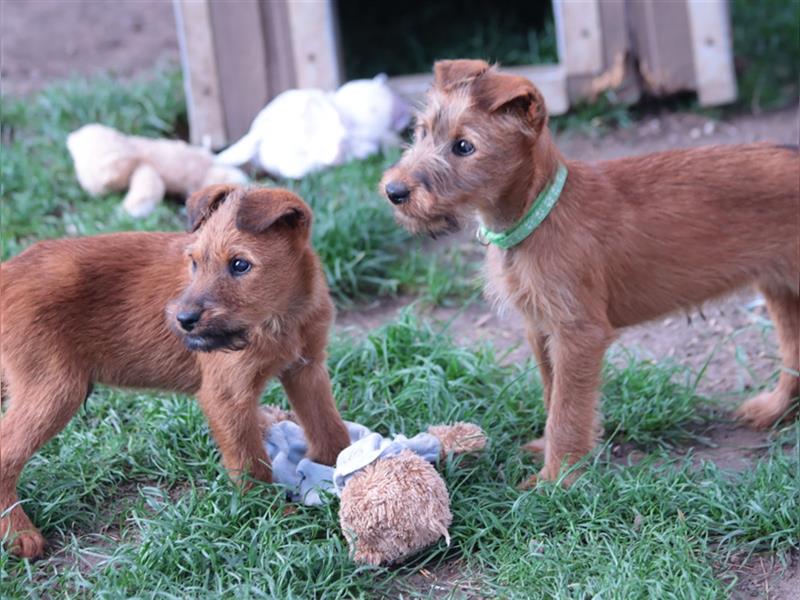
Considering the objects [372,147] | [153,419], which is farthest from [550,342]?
[372,147]

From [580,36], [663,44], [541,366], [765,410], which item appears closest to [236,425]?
[541,366]

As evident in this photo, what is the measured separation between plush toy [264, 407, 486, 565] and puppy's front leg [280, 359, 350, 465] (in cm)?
12

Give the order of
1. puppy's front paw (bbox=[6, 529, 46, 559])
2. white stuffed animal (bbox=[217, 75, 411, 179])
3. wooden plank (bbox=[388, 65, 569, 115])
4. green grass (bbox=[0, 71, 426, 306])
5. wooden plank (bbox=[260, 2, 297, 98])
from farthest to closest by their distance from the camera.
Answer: wooden plank (bbox=[388, 65, 569, 115])
wooden plank (bbox=[260, 2, 297, 98])
white stuffed animal (bbox=[217, 75, 411, 179])
green grass (bbox=[0, 71, 426, 306])
puppy's front paw (bbox=[6, 529, 46, 559])

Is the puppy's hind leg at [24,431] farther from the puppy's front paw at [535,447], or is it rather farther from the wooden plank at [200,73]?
the wooden plank at [200,73]

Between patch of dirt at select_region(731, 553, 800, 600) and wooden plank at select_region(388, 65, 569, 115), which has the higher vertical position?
wooden plank at select_region(388, 65, 569, 115)

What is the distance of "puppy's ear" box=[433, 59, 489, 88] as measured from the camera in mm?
5145

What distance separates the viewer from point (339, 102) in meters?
8.95

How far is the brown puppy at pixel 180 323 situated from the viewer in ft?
15.9

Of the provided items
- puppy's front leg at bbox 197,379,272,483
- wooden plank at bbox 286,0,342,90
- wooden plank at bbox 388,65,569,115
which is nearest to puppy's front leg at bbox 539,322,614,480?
puppy's front leg at bbox 197,379,272,483

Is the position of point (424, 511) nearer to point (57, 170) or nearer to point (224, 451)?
point (224, 451)


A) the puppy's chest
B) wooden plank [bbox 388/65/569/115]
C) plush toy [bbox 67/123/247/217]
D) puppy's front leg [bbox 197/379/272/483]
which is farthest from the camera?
wooden plank [bbox 388/65/569/115]

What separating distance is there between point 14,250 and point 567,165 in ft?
13.3

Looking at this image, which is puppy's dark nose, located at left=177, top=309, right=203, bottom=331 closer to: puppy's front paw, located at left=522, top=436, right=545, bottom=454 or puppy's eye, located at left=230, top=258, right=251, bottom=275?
puppy's eye, located at left=230, top=258, right=251, bottom=275

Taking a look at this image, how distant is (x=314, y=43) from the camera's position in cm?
918
